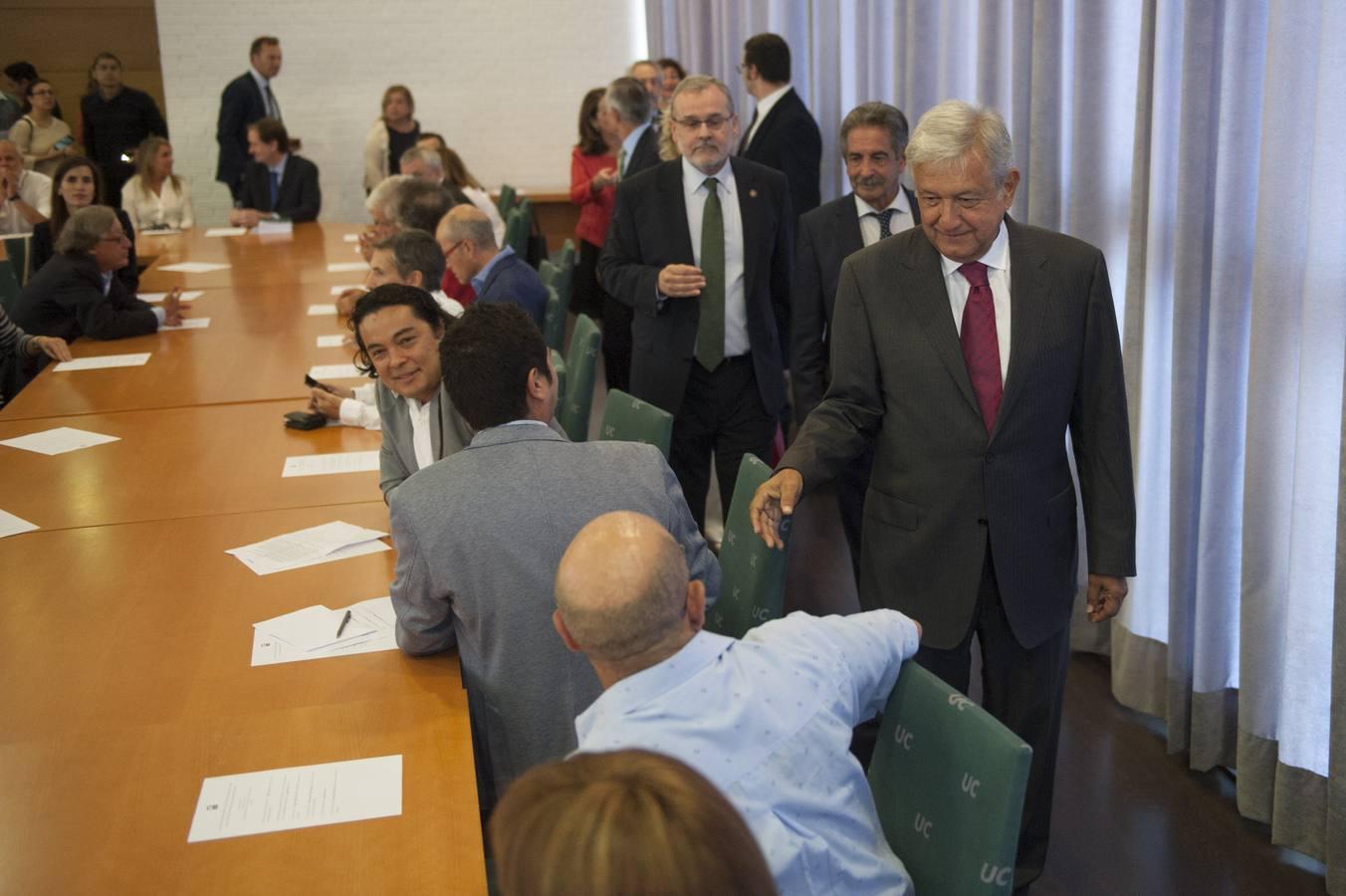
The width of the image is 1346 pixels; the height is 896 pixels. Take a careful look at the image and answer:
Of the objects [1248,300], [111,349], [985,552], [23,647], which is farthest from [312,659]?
[111,349]

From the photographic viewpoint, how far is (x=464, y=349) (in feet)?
7.84

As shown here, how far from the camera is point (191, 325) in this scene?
5.66 m

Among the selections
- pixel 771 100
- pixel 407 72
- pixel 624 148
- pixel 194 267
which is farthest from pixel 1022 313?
pixel 407 72

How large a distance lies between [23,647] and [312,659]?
579 mm

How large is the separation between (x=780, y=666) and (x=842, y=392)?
971mm

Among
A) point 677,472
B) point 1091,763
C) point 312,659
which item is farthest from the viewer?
point 677,472

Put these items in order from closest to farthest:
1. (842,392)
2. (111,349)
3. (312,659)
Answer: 1. (312,659)
2. (842,392)
3. (111,349)

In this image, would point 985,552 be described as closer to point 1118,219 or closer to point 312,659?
point 312,659

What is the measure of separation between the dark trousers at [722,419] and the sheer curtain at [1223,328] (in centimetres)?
103

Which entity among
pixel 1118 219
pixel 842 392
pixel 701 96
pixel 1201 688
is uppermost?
pixel 701 96

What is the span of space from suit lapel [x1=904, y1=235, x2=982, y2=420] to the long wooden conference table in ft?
3.44

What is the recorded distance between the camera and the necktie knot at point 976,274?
7.68 ft

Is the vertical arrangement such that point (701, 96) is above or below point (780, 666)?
above

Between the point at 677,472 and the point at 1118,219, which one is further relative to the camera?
the point at 677,472
